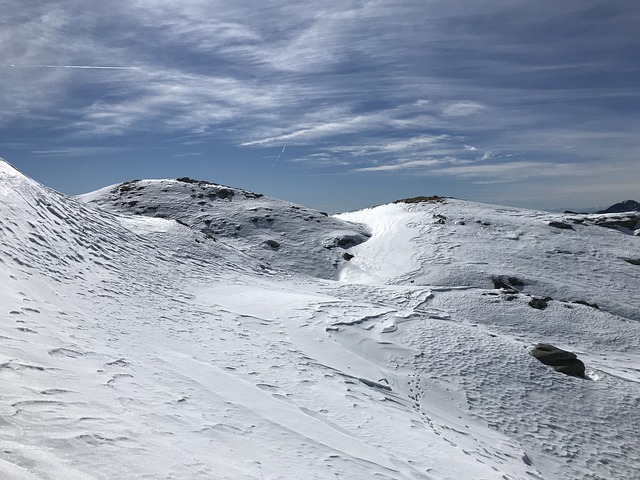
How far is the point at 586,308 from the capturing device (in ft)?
67.4

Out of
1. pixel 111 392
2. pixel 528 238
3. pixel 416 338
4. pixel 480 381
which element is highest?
pixel 528 238

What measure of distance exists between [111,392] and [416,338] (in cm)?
1065

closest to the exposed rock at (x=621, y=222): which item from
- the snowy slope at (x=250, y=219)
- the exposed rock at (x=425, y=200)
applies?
the exposed rock at (x=425, y=200)

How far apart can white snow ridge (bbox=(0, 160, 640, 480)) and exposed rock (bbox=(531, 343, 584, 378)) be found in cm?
44

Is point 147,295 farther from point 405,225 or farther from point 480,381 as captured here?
point 405,225

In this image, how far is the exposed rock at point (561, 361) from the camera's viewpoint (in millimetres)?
13852

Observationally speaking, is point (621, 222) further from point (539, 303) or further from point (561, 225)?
point (539, 303)

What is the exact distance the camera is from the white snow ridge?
525cm

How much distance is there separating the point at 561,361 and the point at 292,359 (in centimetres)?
959

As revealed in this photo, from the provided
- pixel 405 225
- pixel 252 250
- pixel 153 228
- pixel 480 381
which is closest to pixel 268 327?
pixel 480 381

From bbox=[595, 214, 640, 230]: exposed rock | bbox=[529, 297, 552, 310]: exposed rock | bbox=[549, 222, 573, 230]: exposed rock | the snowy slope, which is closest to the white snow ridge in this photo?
bbox=[529, 297, 552, 310]: exposed rock

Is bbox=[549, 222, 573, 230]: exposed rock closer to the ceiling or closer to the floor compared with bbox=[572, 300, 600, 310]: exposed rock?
closer to the ceiling

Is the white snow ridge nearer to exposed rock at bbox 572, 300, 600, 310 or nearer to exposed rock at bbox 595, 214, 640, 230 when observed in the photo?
exposed rock at bbox 572, 300, 600, 310

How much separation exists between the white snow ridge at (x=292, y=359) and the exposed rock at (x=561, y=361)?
1.46 ft
